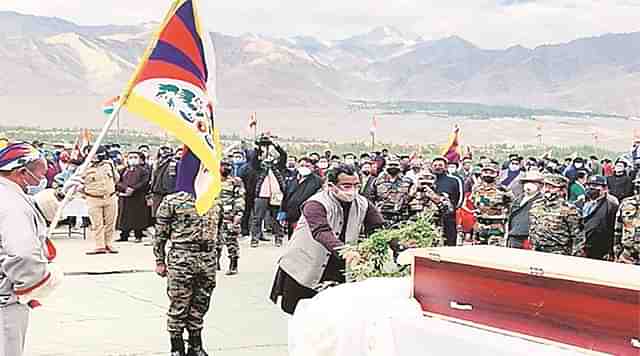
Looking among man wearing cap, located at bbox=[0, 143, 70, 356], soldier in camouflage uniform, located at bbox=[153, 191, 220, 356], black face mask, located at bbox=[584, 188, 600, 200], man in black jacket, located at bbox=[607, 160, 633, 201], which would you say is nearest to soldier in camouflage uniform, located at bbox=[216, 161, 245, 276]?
soldier in camouflage uniform, located at bbox=[153, 191, 220, 356]

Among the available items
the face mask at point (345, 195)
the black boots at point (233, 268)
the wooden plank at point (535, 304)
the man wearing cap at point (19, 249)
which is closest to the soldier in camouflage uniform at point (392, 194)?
the black boots at point (233, 268)

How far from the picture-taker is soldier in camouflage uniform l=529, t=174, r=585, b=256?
423 inches

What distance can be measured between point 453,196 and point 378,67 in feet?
404

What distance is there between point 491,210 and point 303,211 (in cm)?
690

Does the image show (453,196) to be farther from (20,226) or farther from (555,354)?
(555,354)

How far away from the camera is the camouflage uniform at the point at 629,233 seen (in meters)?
9.38

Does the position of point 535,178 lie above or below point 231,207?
above

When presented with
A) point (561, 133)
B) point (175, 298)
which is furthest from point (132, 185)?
point (561, 133)

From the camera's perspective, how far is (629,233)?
9531 millimetres

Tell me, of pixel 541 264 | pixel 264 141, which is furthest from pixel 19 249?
pixel 264 141

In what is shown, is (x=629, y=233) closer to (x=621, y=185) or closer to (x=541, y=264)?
(x=541, y=264)

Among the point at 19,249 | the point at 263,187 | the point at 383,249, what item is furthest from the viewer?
the point at 263,187

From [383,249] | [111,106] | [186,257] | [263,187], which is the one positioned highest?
[111,106]

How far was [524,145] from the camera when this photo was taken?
201ft
